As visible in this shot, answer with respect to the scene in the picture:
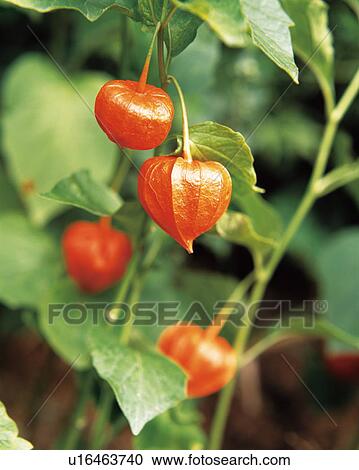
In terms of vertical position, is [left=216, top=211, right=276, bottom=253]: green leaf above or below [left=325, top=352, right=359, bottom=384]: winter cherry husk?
above

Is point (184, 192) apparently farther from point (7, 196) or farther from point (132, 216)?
point (7, 196)

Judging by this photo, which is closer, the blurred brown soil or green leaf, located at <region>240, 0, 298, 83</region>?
green leaf, located at <region>240, 0, 298, 83</region>

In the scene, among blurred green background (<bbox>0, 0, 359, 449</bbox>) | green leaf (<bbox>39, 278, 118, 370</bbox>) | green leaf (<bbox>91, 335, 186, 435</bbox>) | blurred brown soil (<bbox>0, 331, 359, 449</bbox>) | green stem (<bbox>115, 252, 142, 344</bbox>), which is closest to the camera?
green leaf (<bbox>91, 335, 186, 435</bbox>)

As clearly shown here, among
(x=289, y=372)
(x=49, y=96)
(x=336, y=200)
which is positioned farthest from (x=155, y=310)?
(x=336, y=200)

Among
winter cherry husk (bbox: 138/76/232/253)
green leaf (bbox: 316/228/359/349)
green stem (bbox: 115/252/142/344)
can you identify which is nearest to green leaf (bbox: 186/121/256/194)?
winter cherry husk (bbox: 138/76/232/253)

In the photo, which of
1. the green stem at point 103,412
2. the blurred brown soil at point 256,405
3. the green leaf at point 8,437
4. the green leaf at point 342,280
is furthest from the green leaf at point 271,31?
the blurred brown soil at point 256,405

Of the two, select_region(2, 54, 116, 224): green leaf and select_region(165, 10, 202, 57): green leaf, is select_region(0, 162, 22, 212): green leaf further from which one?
select_region(165, 10, 202, 57): green leaf

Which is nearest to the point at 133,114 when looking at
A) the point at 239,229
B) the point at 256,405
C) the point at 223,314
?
the point at 239,229
